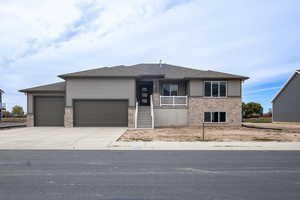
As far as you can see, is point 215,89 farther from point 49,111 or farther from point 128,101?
point 49,111

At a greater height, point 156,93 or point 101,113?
point 156,93

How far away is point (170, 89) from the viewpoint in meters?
21.6

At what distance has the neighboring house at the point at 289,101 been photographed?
27.5 meters

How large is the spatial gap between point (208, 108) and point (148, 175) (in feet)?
51.2

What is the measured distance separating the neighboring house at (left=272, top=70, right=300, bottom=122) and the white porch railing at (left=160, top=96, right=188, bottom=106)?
60.1 ft

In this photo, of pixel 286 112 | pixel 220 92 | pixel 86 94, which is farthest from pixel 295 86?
pixel 86 94

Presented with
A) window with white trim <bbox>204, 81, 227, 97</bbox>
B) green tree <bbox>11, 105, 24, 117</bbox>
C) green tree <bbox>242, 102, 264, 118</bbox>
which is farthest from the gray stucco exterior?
green tree <bbox>11, 105, 24, 117</bbox>

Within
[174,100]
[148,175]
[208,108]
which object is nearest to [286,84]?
[208,108]

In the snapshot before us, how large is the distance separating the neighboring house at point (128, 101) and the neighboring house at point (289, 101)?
13.6m

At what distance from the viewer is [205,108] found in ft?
65.3

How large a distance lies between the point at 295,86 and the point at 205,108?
17222mm

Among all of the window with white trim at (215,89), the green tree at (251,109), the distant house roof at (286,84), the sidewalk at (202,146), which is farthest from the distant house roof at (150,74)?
the green tree at (251,109)

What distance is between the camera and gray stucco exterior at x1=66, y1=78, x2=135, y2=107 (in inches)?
763

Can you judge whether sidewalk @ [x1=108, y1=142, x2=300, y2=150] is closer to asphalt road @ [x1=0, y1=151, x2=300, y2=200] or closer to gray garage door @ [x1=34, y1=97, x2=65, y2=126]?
asphalt road @ [x1=0, y1=151, x2=300, y2=200]
